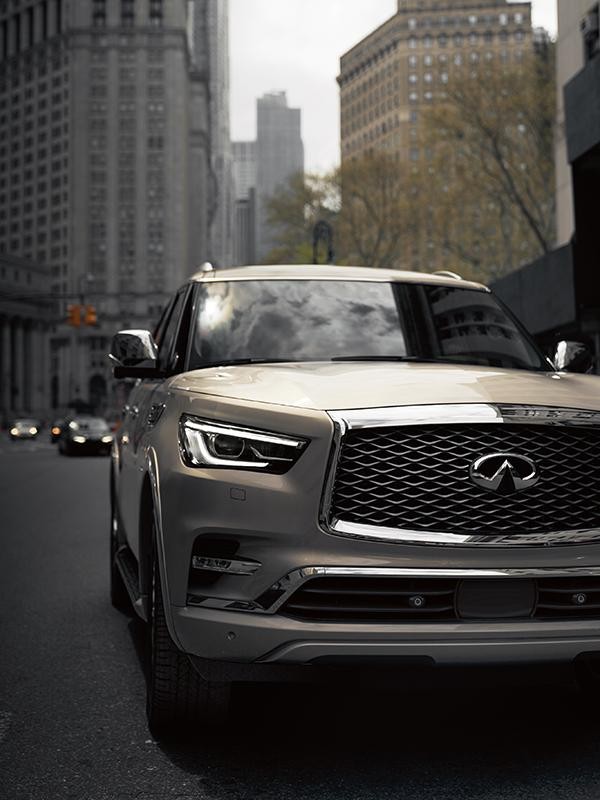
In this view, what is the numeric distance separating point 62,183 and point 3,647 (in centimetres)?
16052

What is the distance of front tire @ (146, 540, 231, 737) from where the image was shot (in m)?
3.93

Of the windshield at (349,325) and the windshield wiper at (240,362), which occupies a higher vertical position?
the windshield at (349,325)

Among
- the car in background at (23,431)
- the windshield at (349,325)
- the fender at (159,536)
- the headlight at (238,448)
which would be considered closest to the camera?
the headlight at (238,448)

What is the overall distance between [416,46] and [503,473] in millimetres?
140930

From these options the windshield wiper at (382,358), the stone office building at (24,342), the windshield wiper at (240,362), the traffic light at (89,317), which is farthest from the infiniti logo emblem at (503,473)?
the stone office building at (24,342)

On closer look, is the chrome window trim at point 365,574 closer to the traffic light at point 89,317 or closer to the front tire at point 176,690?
the front tire at point 176,690

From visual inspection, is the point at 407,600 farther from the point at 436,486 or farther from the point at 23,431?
the point at 23,431

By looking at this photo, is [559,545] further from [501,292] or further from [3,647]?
[501,292]

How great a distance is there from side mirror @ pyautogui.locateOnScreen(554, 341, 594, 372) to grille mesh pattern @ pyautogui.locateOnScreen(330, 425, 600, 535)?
66.7 inches

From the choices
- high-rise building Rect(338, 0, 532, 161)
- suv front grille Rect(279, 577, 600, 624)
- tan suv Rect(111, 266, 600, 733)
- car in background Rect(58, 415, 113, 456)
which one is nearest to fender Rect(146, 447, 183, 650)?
tan suv Rect(111, 266, 600, 733)

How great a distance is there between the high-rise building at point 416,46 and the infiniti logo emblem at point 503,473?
131213 mm

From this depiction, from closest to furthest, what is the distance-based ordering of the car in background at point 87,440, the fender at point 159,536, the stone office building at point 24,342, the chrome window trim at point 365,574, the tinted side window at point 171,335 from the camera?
the chrome window trim at point 365,574 → the fender at point 159,536 → the tinted side window at point 171,335 → the car in background at point 87,440 → the stone office building at point 24,342

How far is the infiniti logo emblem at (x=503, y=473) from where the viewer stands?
3617 millimetres

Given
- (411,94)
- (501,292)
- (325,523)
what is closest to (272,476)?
(325,523)
